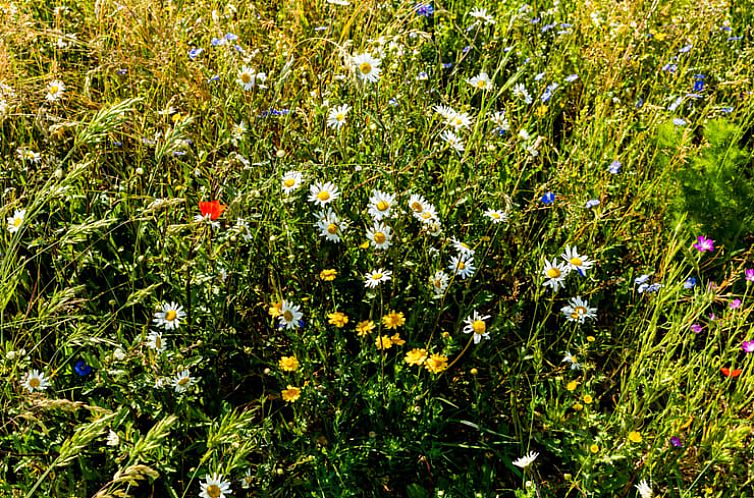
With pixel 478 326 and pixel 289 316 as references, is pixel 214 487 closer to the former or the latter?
pixel 289 316

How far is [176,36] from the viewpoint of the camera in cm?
246

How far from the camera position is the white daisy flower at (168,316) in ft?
5.52

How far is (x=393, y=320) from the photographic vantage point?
1771 millimetres

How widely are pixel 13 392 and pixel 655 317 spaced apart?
153 cm

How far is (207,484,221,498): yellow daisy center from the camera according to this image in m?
1.47

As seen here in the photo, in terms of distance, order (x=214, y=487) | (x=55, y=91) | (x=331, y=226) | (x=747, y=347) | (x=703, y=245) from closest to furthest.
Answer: (x=214, y=487) < (x=331, y=226) < (x=747, y=347) < (x=703, y=245) < (x=55, y=91)

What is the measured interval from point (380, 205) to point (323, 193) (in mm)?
153

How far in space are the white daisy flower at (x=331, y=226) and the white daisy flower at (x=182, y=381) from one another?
0.47m

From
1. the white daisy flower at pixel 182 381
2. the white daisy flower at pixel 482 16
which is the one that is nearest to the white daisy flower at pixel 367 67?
the white daisy flower at pixel 482 16

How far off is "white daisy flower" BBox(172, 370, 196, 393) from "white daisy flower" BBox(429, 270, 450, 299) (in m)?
0.61

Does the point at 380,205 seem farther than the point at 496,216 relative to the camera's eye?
No

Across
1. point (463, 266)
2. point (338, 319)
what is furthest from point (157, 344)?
point (463, 266)

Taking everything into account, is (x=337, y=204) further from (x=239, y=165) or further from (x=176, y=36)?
(x=176, y=36)

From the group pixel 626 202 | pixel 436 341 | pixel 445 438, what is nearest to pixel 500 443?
pixel 445 438
